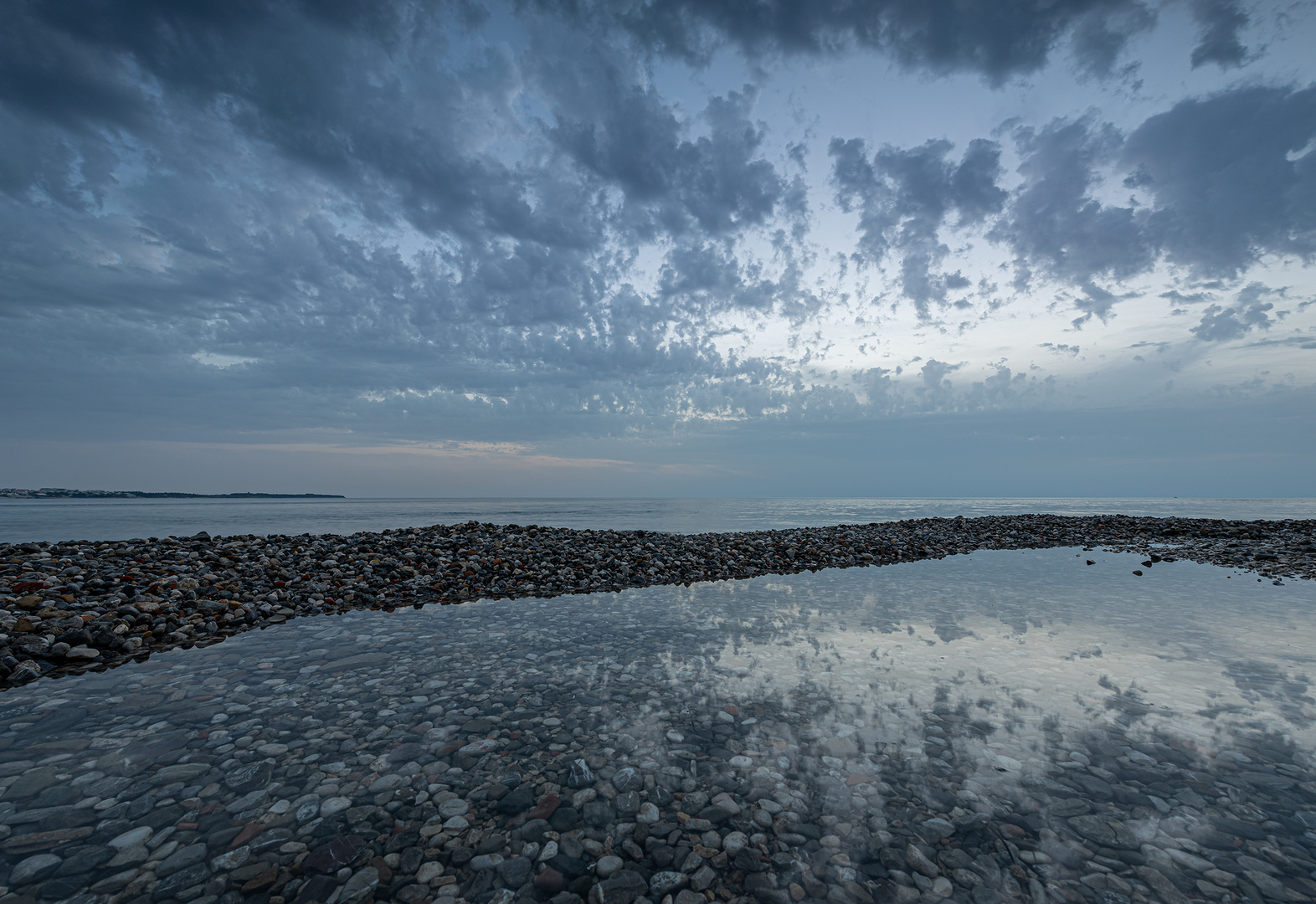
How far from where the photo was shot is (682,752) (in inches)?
185

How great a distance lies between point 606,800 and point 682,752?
0.95 meters

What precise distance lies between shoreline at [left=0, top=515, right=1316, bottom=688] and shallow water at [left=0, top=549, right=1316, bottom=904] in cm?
127

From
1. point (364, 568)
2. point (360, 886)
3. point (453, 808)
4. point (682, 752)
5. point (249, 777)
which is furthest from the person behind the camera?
point (364, 568)

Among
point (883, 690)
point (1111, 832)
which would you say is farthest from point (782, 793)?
point (883, 690)

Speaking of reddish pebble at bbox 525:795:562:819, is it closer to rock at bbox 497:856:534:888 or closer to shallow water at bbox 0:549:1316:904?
shallow water at bbox 0:549:1316:904

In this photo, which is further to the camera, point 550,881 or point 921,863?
point 921,863

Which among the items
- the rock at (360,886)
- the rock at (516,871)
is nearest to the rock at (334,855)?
the rock at (360,886)

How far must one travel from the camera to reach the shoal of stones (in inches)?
124

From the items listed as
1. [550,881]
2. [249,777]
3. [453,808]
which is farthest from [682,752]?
[249,777]

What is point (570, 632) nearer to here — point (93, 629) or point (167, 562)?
point (93, 629)

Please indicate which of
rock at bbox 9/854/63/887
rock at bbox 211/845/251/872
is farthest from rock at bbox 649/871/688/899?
rock at bbox 9/854/63/887

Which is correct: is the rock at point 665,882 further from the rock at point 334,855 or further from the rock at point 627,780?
the rock at point 334,855

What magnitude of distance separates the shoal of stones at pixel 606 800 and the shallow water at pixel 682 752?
0.08ft

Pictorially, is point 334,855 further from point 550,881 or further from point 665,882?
point 665,882
